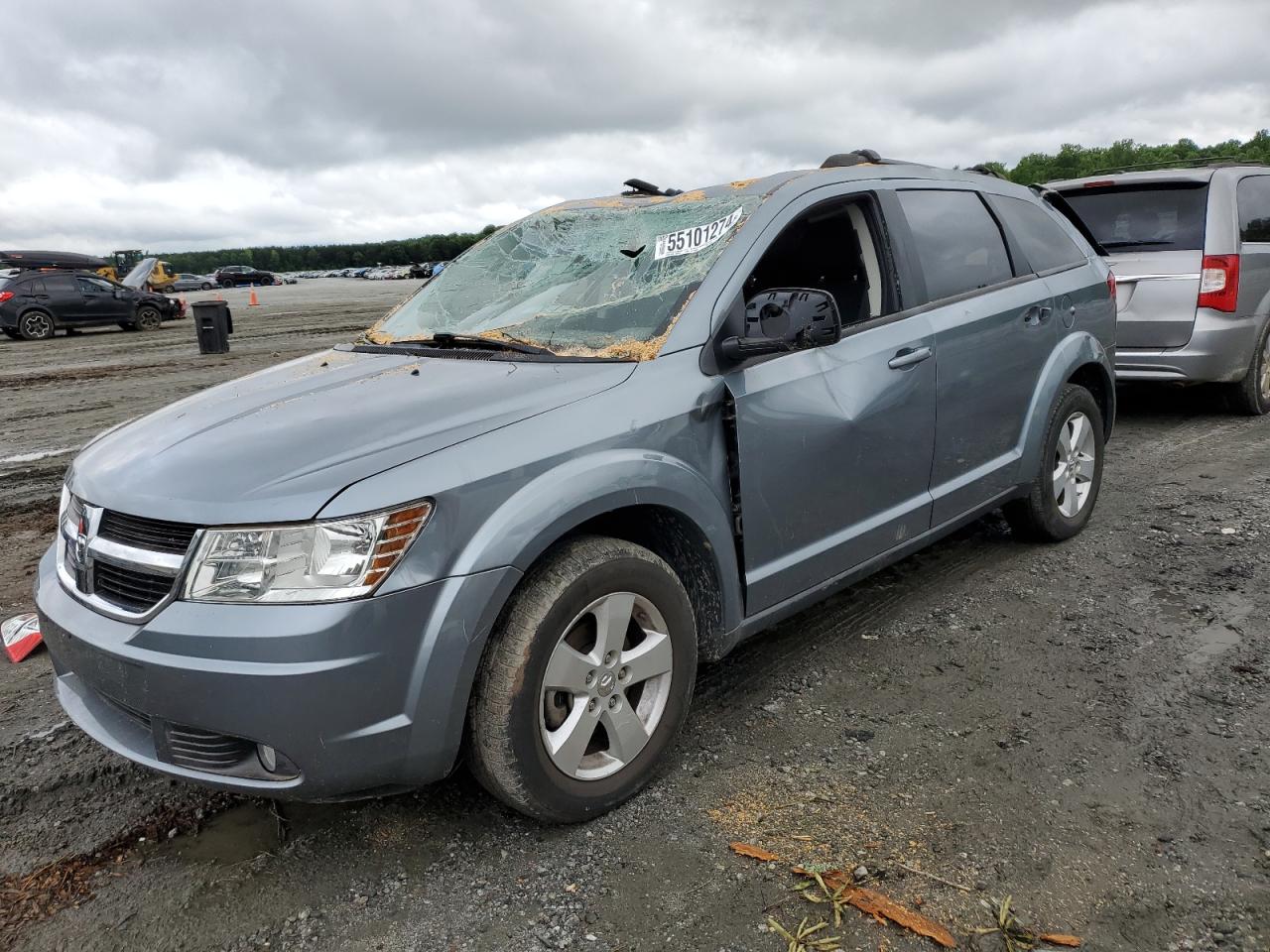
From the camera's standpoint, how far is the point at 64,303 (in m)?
21.6

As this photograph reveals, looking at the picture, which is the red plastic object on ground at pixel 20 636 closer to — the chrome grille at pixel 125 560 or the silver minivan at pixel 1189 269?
the chrome grille at pixel 125 560

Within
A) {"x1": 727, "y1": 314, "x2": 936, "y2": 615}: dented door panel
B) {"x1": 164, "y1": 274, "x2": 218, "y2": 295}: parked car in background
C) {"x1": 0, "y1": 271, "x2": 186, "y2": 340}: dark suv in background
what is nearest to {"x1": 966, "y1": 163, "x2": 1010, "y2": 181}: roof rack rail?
{"x1": 727, "y1": 314, "x2": 936, "y2": 615}: dented door panel

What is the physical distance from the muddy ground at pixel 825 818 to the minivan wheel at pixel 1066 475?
489mm

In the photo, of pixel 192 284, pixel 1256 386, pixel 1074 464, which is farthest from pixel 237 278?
pixel 1074 464

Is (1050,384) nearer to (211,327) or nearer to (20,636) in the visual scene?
(20,636)

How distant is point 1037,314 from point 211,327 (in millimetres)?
14920

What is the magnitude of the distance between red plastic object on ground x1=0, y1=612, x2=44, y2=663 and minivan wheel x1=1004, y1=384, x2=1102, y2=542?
4.42m

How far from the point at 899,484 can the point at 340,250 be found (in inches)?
5141

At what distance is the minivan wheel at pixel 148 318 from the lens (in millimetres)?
22938

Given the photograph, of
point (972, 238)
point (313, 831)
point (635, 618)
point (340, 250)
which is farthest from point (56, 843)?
point (340, 250)

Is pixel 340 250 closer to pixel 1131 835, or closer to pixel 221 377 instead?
pixel 221 377

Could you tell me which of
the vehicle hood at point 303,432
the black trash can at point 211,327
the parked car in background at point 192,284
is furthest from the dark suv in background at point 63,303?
the parked car in background at point 192,284

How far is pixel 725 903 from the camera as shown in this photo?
7.81 ft

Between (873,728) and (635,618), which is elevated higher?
(635,618)
